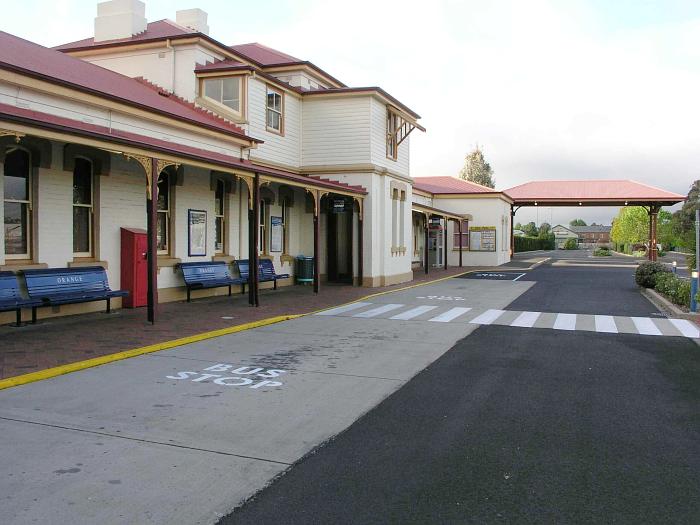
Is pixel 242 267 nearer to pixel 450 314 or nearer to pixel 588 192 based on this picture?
pixel 450 314

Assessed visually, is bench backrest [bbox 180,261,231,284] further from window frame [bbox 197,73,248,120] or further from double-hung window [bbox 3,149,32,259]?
window frame [bbox 197,73,248,120]

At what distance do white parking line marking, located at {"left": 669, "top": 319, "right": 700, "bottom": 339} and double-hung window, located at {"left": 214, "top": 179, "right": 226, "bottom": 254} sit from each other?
453 inches

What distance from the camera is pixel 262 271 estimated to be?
62.4 feet

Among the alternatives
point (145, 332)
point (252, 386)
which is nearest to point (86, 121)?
point (145, 332)

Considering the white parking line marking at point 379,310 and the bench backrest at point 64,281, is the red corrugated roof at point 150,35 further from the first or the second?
the white parking line marking at point 379,310

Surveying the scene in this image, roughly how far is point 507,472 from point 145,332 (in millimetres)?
7735

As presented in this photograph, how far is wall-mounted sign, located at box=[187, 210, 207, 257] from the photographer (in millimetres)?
16109

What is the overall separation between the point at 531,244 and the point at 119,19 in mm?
67707

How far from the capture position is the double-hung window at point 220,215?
17.6m

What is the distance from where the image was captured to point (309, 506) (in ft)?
13.4

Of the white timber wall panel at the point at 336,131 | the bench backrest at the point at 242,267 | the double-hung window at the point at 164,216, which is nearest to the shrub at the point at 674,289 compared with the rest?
the white timber wall panel at the point at 336,131

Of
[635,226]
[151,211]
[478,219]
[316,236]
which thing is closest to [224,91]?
[316,236]

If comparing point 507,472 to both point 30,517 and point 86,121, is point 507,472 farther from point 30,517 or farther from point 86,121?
point 86,121

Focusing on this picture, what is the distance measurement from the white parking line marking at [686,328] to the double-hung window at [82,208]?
11880mm
